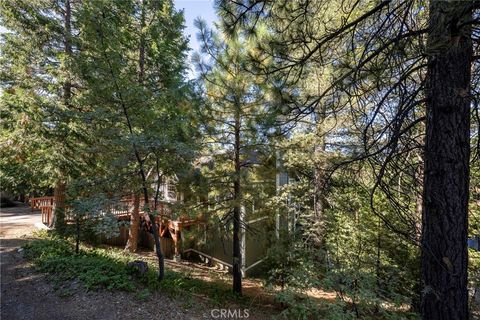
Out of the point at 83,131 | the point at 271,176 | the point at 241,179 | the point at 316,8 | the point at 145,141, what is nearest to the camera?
the point at 316,8

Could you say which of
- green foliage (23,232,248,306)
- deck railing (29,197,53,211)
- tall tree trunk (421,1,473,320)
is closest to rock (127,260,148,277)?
green foliage (23,232,248,306)

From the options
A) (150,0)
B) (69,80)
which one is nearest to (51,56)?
(69,80)

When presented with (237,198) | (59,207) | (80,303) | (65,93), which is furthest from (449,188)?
(65,93)

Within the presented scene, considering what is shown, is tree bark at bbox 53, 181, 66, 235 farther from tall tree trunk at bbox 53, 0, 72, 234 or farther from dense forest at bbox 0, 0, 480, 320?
dense forest at bbox 0, 0, 480, 320

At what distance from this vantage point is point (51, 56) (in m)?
9.31

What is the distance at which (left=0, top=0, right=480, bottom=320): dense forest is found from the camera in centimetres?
241

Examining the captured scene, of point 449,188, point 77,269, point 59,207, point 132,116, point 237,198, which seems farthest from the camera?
point 59,207

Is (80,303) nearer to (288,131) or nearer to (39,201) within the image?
(288,131)

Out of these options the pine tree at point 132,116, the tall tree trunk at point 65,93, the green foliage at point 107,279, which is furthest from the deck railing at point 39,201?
the pine tree at point 132,116

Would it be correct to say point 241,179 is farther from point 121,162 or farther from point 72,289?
point 72,289

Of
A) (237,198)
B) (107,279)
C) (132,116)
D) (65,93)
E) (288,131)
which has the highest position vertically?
(65,93)

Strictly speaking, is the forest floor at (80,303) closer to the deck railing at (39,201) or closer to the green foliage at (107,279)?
the green foliage at (107,279)

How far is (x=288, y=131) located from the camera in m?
4.41

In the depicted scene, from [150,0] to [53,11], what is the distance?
363 cm
